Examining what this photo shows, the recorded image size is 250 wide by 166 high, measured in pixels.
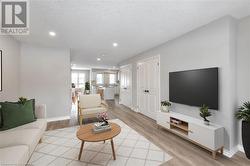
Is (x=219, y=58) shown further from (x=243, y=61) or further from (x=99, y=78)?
(x=99, y=78)

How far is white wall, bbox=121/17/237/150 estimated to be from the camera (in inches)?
84.0

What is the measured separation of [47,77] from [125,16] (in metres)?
3.36

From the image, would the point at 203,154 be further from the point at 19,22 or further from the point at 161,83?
the point at 19,22

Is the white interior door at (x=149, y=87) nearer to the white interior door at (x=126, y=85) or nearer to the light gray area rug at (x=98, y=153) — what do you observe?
the white interior door at (x=126, y=85)

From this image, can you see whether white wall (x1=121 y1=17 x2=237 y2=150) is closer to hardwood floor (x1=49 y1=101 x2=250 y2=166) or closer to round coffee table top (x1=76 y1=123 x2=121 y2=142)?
hardwood floor (x1=49 y1=101 x2=250 y2=166)

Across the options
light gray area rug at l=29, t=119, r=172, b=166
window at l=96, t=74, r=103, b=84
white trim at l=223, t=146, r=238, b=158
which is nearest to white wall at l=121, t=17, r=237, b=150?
white trim at l=223, t=146, r=238, b=158

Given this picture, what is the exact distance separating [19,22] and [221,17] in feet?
13.1

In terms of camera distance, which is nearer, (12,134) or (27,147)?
(27,147)

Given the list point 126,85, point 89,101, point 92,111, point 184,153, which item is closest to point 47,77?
point 89,101

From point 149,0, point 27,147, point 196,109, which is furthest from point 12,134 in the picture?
point 196,109

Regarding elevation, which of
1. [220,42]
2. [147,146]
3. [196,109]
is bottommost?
[147,146]

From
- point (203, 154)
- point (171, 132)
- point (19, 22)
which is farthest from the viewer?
point (171, 132)

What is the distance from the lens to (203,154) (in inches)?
83.7

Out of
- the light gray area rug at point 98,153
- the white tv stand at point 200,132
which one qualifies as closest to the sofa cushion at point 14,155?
the light gray area rug at point 98,153
